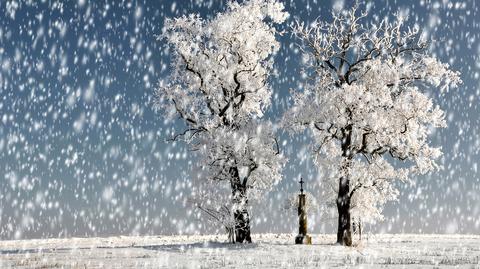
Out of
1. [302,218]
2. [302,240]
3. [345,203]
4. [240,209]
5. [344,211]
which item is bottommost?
[302,240]

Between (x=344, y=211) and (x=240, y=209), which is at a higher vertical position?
(x=344, y=211)

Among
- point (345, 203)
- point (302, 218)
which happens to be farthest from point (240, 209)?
point (345, 203)

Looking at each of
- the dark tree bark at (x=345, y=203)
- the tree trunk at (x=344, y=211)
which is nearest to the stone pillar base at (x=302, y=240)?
the dark tree bark at (x=345, y=203)

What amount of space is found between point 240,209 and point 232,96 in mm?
5532

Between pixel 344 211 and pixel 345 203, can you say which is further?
pixel 344 211

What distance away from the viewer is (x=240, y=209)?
2967cm

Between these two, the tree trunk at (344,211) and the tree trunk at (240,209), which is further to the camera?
the tree trunk at (344,211)

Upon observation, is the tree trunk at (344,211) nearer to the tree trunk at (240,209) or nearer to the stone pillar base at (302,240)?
the stone pillar base at (302,240)

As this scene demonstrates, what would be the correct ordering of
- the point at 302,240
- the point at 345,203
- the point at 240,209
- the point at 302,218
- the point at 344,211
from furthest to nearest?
1. the point at 344,211
2. the point at 345,203
3. the point at 302,218
4. the point at 302,240
5. the point at 240,209

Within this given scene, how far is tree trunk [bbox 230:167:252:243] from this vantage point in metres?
29.8

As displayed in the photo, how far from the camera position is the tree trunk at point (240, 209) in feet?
97.7

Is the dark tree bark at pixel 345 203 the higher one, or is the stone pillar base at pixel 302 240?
the dark tree bark at pixel 345 203

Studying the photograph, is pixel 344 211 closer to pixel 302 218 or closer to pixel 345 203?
pixel 345 203

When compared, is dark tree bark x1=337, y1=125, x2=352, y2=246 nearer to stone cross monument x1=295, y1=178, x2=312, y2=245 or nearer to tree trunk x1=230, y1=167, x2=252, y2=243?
stone cross monument x1=295, y1=178, x2=312, y2=245
